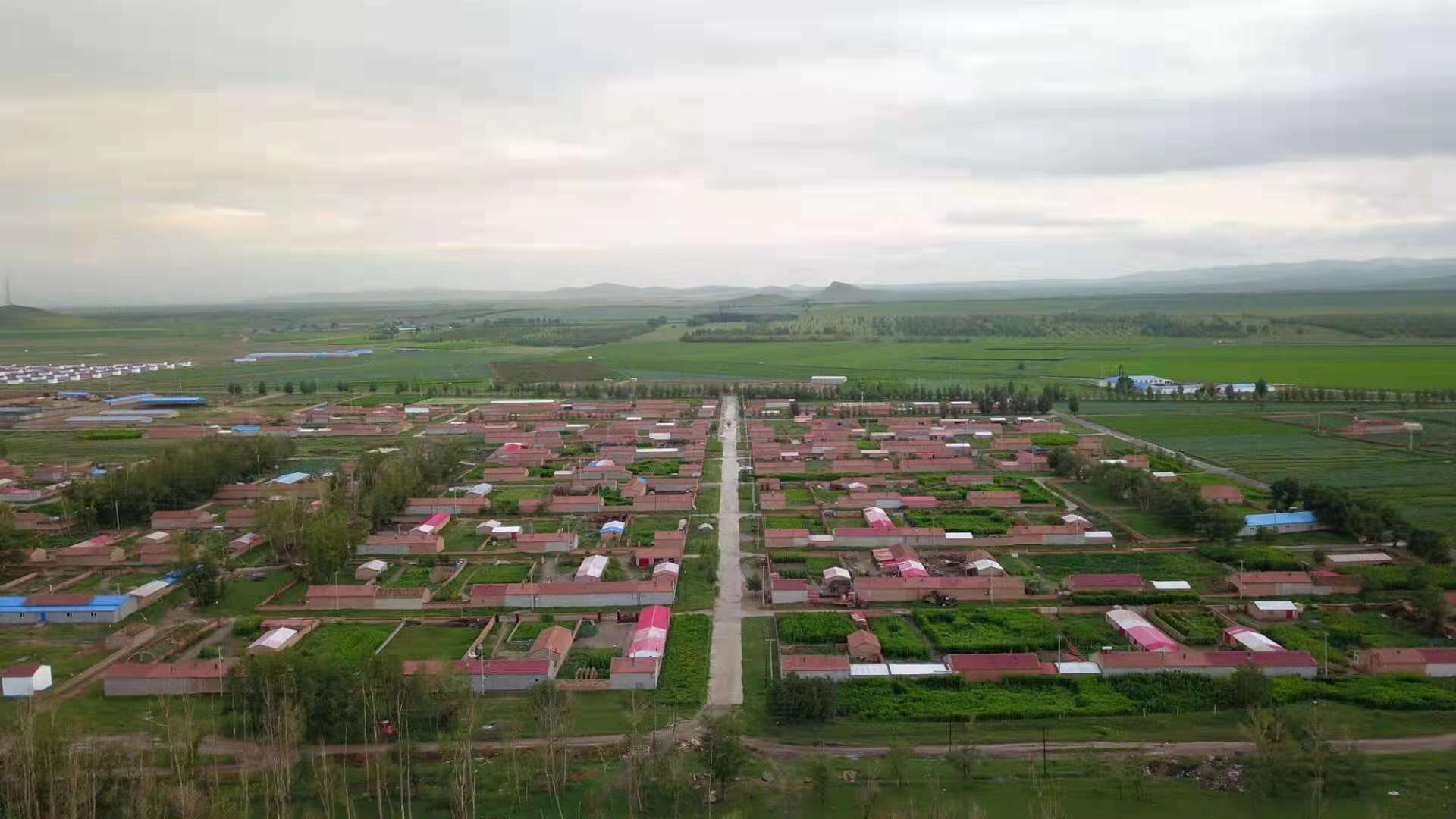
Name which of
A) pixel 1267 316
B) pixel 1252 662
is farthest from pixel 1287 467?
pixel 1267 316

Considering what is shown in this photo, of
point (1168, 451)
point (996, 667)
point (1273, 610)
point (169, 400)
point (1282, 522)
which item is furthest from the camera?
point (169, 400)

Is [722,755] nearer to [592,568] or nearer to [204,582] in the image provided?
[592,568]

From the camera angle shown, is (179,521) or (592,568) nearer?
(592,568)

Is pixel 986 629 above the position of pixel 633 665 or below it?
below

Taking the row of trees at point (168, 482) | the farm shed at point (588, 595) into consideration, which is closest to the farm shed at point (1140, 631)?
the farm shed at point (588, 595)

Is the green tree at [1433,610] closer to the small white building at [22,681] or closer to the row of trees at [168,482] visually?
the small white building at [22,681]

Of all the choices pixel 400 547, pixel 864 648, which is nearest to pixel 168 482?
pixel 400 547

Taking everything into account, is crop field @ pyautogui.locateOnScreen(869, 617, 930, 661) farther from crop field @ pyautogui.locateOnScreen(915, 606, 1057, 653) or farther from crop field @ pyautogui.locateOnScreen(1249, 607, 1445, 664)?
crop field @ pyautogui.locateOnScreen(1249, 607, 1445, 664)
